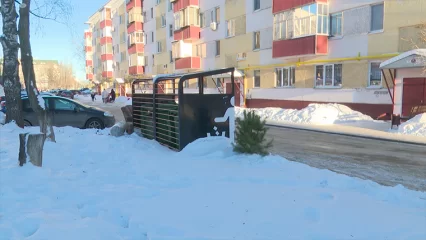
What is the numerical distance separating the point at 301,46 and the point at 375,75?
4.43m

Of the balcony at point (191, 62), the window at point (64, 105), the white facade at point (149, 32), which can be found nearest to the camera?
the window at point (64, 105)

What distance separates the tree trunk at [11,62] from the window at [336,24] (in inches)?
608

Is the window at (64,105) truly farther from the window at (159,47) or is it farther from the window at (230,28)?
the window at (159,47)

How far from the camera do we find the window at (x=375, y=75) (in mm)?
16891

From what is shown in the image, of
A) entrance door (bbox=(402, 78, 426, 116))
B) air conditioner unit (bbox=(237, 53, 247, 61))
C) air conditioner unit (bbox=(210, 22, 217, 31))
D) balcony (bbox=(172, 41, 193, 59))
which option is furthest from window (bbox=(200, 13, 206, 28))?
entrance door (bbox=(402, 78, 426, 116))

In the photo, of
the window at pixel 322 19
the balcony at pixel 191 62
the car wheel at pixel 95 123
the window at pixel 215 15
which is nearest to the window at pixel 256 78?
the window at pixel 215 15

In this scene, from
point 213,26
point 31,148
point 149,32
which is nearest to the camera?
point 31,148

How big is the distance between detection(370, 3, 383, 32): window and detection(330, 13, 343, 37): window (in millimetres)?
1807

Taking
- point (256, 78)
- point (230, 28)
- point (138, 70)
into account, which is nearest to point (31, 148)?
point (256, 78)

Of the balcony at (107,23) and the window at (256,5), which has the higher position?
the balcony at (107,23)

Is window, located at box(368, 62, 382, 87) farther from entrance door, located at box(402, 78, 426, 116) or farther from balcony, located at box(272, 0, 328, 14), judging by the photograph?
balcony, located at box(272, 0, 328, 14)

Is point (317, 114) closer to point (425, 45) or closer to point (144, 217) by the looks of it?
point (425, 45)

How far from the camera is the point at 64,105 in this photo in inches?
490

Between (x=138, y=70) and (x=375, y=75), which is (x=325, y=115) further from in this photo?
(x=138, y=70)
